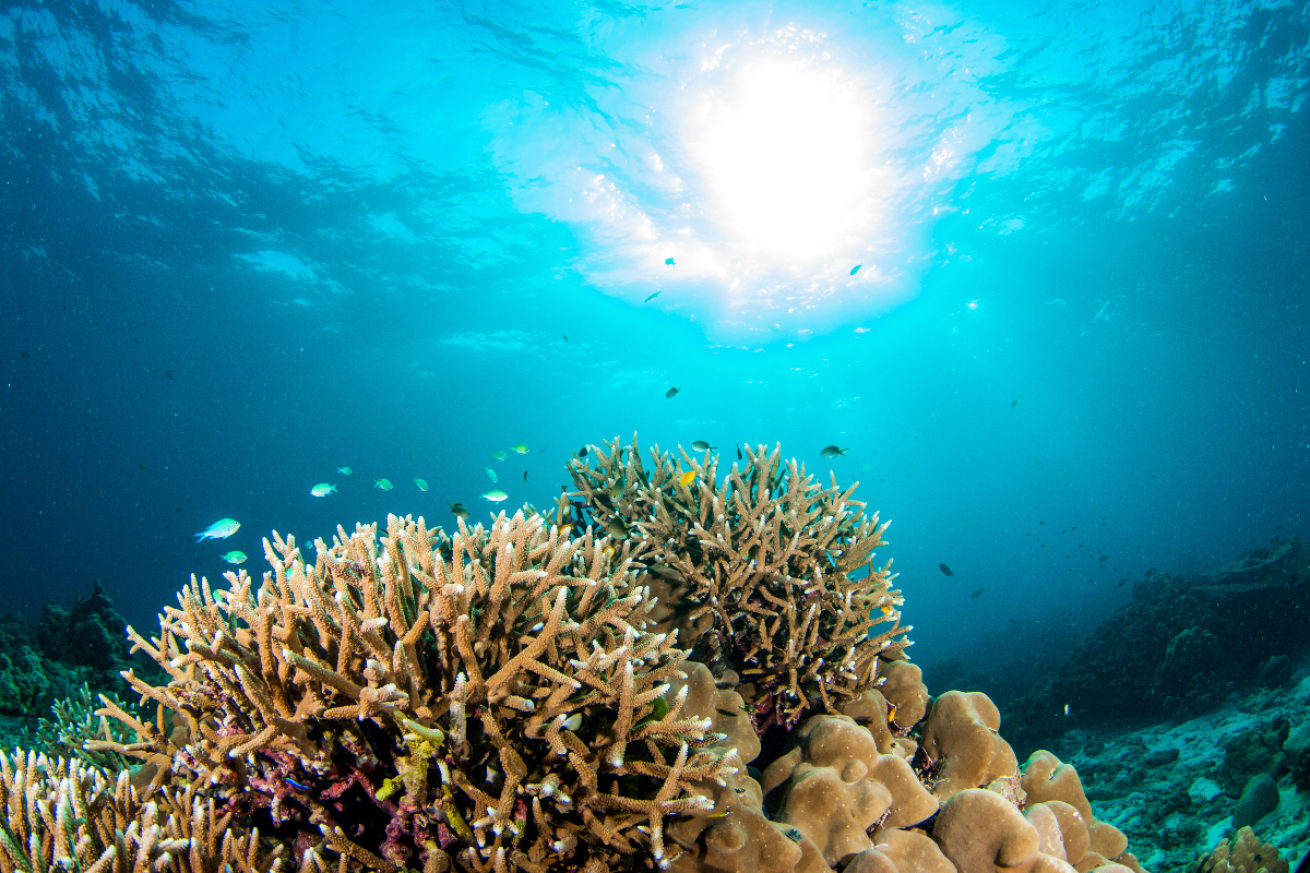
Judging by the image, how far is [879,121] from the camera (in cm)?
1847

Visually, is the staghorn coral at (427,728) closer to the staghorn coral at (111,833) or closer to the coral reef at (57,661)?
the staghorn coral at (111,833)

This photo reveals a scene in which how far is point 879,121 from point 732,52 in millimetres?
6381

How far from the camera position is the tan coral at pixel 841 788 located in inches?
107

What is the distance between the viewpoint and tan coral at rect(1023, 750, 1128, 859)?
12.0ft

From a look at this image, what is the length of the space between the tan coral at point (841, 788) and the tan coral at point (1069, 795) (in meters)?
1.36

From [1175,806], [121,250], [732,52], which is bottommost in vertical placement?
[1175,806]

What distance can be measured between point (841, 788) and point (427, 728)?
7.51 ft

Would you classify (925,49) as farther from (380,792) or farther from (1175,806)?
(380,792)

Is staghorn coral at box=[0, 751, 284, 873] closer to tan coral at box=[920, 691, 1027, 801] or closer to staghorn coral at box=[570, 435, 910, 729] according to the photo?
staghorn coral at box=[570, 435, 910, 729]

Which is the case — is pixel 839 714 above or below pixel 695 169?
below

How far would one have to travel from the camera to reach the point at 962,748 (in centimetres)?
359

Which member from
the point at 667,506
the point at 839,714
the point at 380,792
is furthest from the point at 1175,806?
the point at 380,792

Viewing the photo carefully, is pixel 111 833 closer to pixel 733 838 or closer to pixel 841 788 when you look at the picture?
pixel 733 838

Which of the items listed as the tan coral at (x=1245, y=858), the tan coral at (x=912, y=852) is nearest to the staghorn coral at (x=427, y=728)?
the tan coral at (x=912, y=852)
